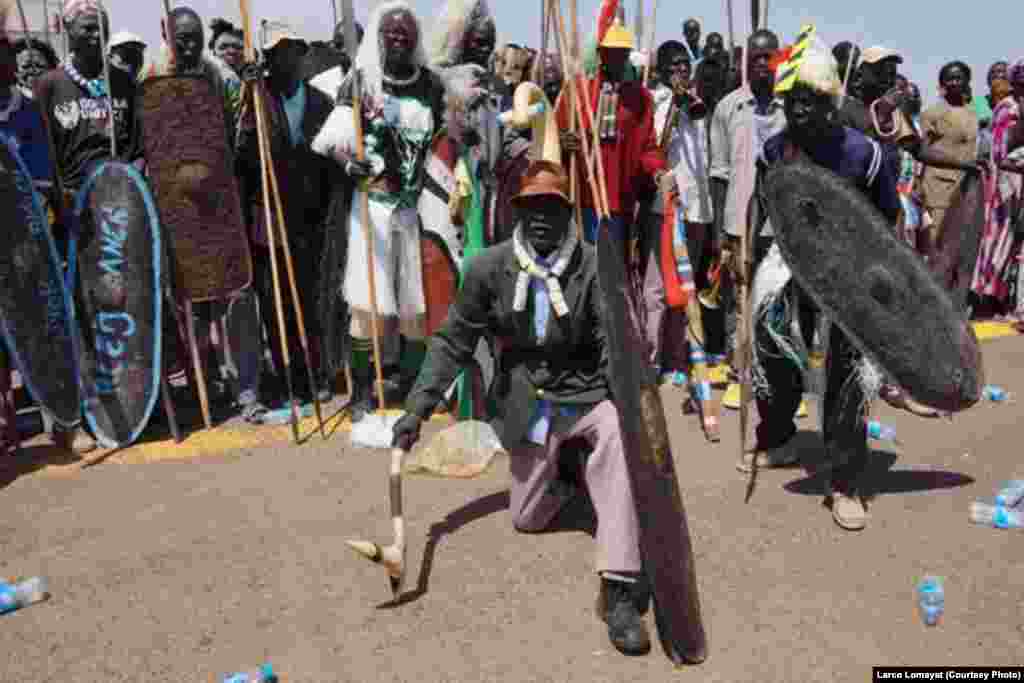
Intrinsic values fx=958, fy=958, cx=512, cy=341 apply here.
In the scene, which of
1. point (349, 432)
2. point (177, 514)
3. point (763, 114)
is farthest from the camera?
point (763, 114)

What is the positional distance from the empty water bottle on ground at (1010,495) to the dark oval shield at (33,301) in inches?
174

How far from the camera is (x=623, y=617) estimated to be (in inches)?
122

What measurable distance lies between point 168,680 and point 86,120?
10.6 feet

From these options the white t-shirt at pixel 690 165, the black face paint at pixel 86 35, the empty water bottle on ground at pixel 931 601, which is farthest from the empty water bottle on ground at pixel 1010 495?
the black face paint at pixel 86 35

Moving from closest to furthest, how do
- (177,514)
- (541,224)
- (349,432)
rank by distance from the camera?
(541,224), (177,514), (349,432)

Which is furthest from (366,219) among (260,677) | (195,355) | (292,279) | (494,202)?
(260,677)

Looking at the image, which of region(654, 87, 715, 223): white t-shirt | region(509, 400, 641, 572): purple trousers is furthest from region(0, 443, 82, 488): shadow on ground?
region(654, 87, 715, 223): white t-shirt

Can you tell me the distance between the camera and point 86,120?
501cm

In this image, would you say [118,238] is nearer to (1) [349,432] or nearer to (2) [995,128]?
(1) [349,432]

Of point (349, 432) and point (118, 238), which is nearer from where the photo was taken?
point (118, 238)

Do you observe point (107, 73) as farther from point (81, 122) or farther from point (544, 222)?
point (544, 222)

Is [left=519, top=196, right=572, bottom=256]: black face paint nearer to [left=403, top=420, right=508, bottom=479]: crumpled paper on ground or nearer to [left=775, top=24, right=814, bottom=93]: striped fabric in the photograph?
[left=775, top=24, right=814, bottom=93]: striped fabric

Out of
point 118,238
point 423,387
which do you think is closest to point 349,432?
point 118,238

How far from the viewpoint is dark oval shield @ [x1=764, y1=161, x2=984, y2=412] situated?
12.4 ft
